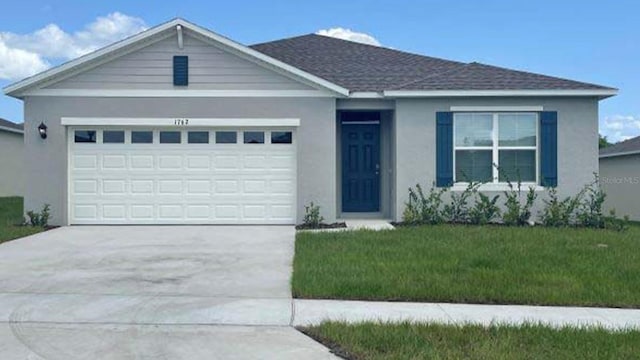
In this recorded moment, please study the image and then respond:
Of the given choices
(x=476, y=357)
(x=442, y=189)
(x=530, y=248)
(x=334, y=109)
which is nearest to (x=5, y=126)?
(x=334, y=109)

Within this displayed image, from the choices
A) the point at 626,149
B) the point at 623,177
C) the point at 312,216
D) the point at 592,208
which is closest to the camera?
the point at 312,216

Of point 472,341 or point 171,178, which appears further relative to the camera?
point 171,178

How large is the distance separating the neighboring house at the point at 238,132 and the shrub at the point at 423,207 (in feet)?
0.77

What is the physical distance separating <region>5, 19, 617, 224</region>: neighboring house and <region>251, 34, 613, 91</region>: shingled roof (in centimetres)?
10

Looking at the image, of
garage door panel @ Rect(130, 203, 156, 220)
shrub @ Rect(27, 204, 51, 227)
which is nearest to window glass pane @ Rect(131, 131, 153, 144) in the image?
garage door panel @ Rect(130, 203, 156, 220)

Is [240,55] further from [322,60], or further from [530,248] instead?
[530,248]

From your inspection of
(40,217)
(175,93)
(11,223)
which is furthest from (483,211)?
(11,223)

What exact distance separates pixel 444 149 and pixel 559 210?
2.89 metres

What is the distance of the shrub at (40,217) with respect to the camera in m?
13.2

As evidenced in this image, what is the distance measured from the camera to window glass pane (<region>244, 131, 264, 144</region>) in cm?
1374

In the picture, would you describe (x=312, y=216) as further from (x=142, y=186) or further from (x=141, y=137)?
(x=141, y=137)

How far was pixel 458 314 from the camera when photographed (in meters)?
6.22

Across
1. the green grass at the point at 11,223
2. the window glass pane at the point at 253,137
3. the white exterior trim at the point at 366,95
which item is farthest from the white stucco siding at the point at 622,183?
the green grass at the point at 11,223

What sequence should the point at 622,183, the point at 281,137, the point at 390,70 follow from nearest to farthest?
the point at 281,137 → the point at 390,70 → the point at 622,183
